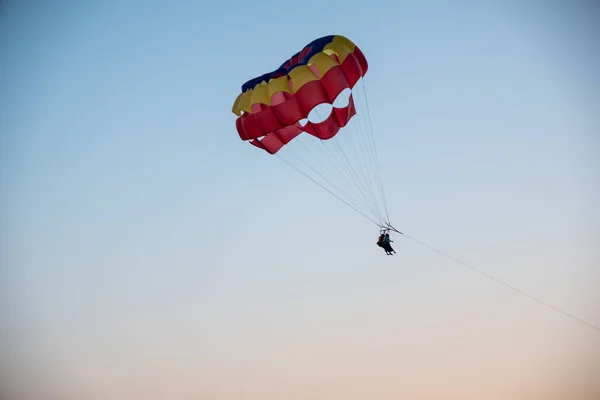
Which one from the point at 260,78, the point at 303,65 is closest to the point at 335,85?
the point at 303,65

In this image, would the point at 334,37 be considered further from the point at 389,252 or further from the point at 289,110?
the point at 389,252

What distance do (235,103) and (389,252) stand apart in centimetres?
740

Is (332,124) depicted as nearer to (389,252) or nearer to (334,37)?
(334,37)

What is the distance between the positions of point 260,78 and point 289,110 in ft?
6.03

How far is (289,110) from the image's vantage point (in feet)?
71.7

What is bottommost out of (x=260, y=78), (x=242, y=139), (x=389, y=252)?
(x=389, y=252)

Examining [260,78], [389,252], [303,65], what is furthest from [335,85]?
[389,252]

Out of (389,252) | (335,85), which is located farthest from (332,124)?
(389,252)

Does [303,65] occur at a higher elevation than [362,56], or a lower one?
lower

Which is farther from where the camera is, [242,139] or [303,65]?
[242,139]

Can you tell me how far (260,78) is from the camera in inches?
898

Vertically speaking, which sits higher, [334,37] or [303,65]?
[334,37]

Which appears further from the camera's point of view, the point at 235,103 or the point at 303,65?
the point at 235,103

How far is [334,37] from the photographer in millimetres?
22297
